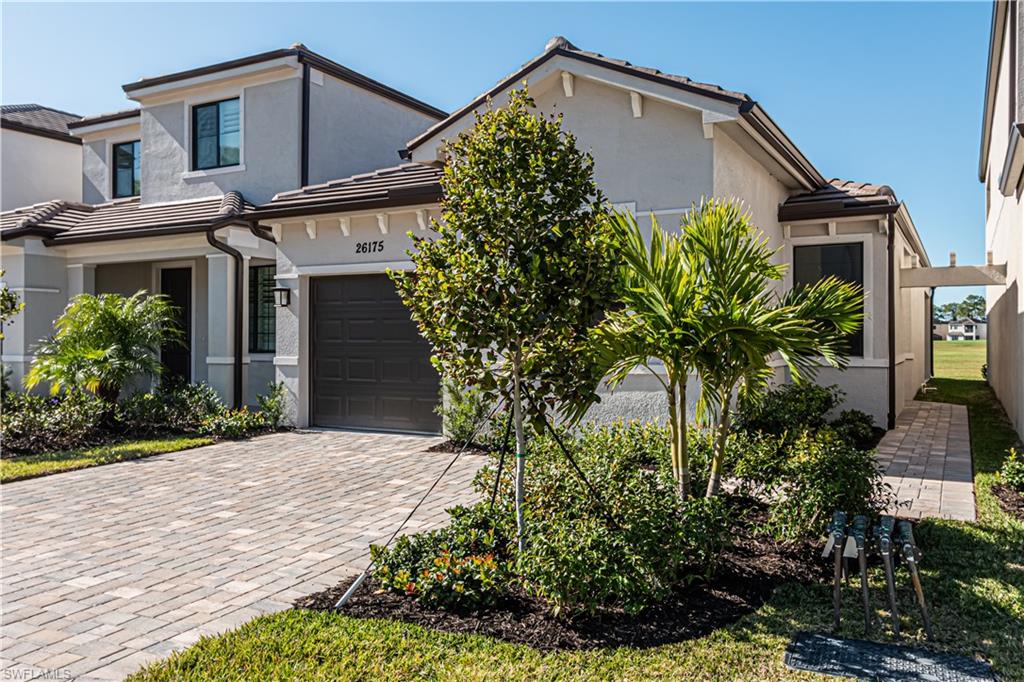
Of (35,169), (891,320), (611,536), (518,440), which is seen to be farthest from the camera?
(35,169)

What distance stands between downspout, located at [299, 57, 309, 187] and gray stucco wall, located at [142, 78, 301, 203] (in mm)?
94

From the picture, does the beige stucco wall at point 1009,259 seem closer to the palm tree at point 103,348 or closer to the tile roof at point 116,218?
the tile roof at point 116,218

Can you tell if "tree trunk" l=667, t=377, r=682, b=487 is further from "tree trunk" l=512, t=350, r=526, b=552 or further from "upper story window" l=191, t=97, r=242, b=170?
"upper story window" l=191, t=97, r=242, b=170

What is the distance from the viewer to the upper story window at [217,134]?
1562 centimetres

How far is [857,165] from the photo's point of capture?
1580 cm

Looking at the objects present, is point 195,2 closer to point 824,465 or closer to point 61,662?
point 61,662

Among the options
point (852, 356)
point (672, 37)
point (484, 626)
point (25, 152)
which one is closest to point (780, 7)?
point (672, 37)

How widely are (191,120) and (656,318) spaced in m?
13.8

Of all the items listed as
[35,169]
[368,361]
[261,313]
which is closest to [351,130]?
[261,313]

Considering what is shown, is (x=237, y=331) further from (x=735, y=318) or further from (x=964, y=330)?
(x=964, y=330)

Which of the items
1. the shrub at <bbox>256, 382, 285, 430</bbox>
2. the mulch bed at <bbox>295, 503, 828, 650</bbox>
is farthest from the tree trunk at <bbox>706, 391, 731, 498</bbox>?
the shrub at <bbox>256, 382, 285, 430</bbox>

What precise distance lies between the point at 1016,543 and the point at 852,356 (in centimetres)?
714

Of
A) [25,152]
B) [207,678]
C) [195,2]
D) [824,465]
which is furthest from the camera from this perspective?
[25,152]

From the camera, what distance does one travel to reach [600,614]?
4.61 metres
